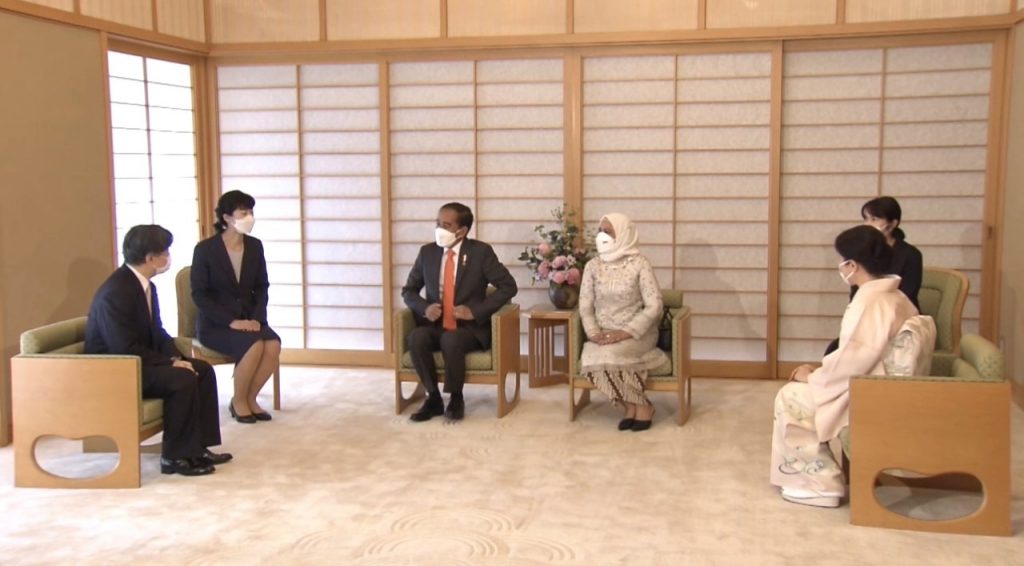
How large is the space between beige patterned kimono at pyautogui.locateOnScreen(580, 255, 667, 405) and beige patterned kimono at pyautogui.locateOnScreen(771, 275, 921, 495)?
1080 millimetres

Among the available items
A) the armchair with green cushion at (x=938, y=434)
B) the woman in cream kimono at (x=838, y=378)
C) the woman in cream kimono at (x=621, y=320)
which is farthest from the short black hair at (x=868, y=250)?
the woman in cream kimono at (x=621, y=320)

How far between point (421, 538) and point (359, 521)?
30 cm

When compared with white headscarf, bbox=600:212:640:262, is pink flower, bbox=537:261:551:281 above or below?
below

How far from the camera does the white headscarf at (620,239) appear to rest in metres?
5.15

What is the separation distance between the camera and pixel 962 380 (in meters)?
3.51

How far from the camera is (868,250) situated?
3.75 meters

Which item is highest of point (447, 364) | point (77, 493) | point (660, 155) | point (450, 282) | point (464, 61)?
point (464, 61)

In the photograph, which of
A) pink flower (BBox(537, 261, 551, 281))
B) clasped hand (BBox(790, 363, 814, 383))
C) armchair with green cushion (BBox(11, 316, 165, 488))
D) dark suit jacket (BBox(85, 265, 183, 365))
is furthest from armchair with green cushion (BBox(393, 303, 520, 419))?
clasped hand (BBox(790, 363, 814, 383))

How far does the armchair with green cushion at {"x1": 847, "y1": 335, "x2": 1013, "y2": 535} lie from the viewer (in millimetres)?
3498

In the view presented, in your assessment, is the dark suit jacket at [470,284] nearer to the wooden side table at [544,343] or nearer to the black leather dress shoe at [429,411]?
the wooden side table at [544,343]

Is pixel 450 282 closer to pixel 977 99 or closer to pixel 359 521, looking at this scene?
pixel 359 521

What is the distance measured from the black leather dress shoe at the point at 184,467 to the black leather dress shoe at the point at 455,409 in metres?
1.30

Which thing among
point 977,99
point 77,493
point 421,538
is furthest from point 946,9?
point 77,493

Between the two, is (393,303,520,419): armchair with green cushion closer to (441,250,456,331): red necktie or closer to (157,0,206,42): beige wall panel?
(441,250,456,331): red necktie
